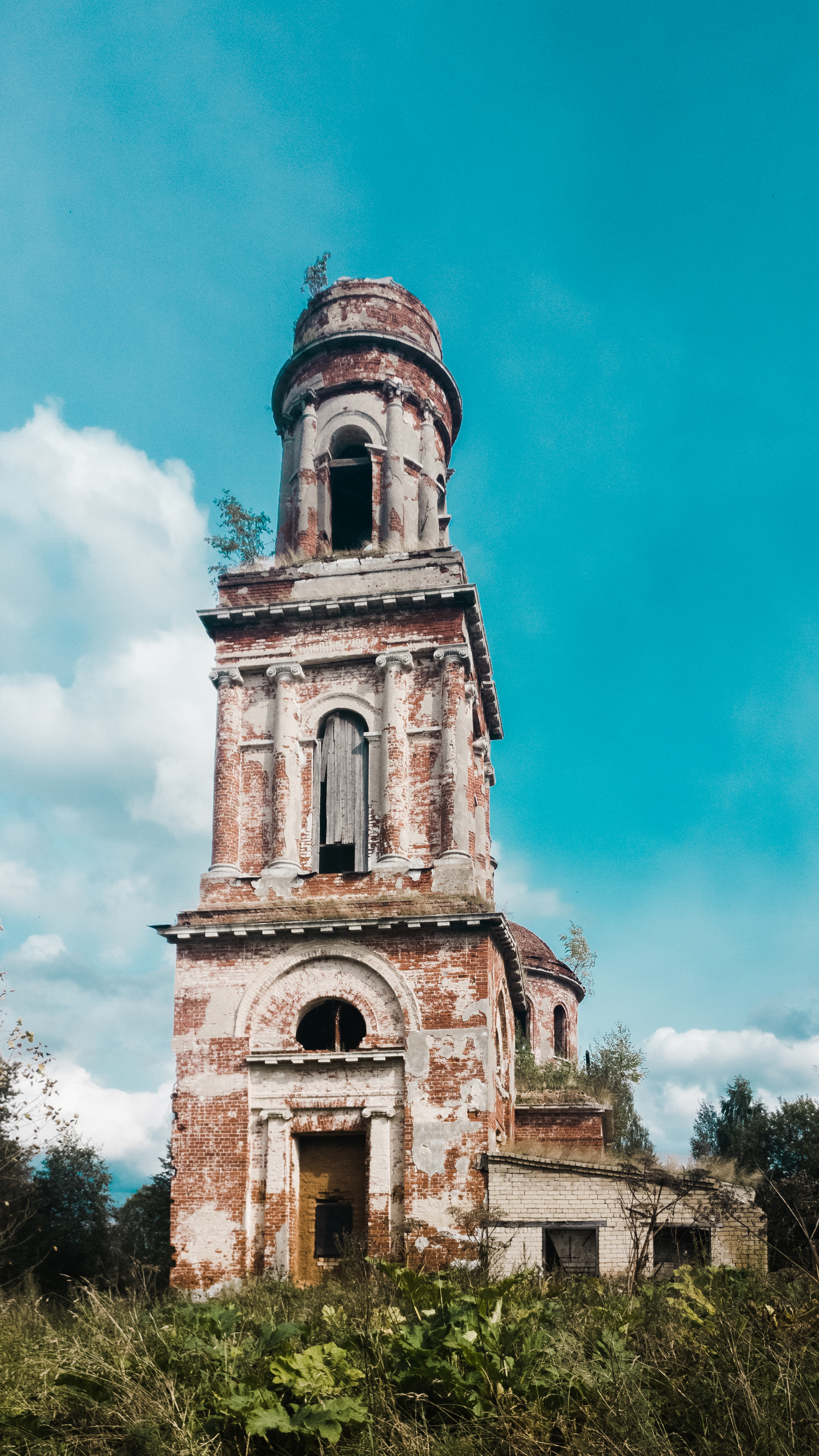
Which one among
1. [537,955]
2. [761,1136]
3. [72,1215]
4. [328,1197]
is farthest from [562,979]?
[328,1197]

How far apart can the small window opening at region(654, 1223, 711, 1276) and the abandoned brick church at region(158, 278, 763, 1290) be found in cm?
95

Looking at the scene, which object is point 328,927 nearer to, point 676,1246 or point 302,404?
point 676,1246

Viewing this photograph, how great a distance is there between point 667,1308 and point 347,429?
55.4 ft

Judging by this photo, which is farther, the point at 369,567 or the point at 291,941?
the point at 369,567

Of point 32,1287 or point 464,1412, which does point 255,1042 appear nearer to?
point 32,1287

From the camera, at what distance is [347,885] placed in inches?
688

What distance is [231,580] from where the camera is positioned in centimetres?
1994

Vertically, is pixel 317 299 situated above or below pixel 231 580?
above

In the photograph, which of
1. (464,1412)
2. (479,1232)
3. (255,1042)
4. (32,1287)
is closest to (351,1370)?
(464,1412)

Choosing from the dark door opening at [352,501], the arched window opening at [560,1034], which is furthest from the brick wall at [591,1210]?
the arched window opening at [560,1034]

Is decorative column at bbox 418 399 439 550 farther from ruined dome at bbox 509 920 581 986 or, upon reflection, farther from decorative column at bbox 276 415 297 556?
ruined dome at bbox 509 920 581 986

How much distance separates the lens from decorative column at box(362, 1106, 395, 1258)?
15.2 meters

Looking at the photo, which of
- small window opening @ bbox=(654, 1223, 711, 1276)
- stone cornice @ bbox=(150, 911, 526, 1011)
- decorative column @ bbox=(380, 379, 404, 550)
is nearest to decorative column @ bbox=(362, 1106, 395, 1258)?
stone cornice @ bbox=(150, 911, 526, 1011)

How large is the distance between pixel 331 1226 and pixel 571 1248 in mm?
3368
